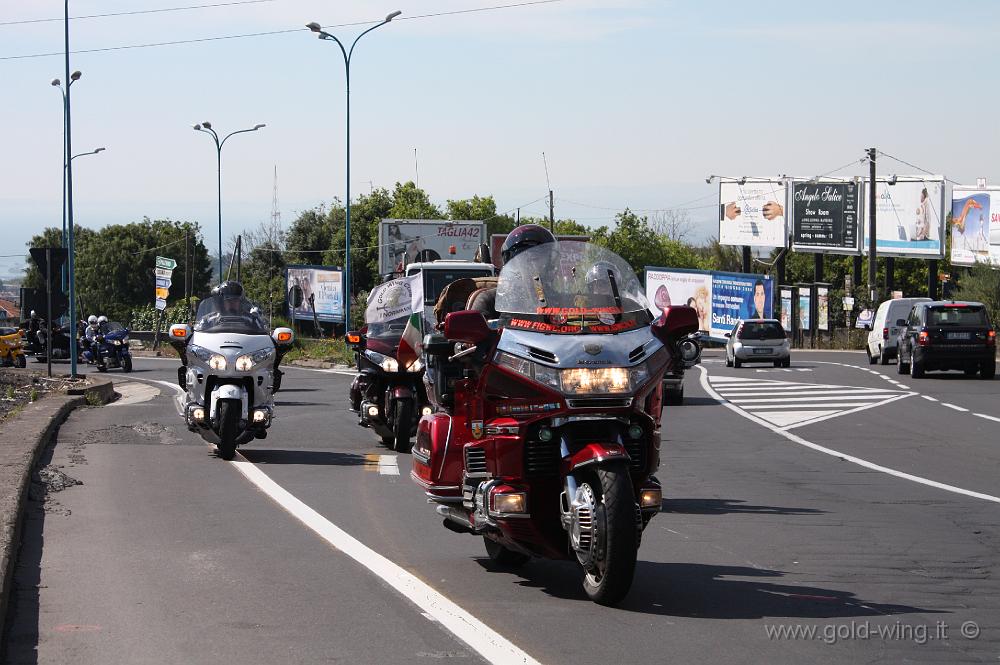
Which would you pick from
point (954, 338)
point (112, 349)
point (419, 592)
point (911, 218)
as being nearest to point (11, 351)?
point (112, 349)

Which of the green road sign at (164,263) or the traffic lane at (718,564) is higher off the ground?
the green road sign at (164,263)

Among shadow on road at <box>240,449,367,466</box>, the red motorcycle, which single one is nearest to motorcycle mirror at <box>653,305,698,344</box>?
the red motorcycle

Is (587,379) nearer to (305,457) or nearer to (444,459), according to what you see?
(444,459)

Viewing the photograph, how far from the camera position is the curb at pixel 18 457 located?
7.66 m

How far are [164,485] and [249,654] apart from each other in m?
6.17

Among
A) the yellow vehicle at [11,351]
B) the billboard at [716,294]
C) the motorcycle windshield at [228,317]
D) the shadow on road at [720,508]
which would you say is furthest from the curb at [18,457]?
the billboard at [716,294]

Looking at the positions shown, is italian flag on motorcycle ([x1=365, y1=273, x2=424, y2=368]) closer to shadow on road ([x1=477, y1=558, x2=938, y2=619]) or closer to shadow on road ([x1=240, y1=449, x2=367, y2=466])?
shadow on road ([x1=240, y1=449, x2=367, y2=466])

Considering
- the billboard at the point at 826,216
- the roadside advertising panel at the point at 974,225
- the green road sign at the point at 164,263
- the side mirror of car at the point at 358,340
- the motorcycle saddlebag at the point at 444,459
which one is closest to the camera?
the motorcycle saddlebag at the point at 444,459

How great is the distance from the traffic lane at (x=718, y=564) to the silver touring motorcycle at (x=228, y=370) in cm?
50

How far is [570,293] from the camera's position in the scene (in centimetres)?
733

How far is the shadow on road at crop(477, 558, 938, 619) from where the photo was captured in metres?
6.77

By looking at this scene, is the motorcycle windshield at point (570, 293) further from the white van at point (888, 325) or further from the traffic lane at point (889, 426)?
the white van at point (888, 325)

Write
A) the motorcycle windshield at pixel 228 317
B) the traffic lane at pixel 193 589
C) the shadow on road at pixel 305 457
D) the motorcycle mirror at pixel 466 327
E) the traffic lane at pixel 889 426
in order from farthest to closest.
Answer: the traffic lane at pixel 889 426, the motorcycle windshield at pixel 228 317, the shadow on road at pixel 305 457, the motorcycle mirror at pixel 466 327, the traffic lane at pixel 193 589

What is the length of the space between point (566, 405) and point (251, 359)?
7907 millimetres
